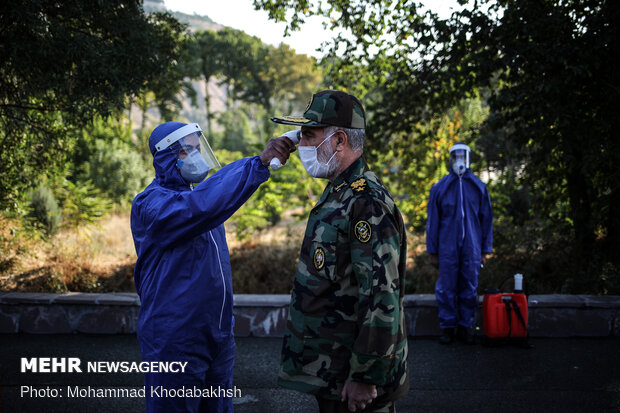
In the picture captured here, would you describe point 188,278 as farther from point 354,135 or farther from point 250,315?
point 250,315

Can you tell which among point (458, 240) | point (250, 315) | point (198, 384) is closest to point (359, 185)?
point (198, 384)

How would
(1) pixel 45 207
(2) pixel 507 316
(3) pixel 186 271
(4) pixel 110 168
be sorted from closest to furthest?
1. (3) pixel 186 271
2. (2) pixel 507 316
3. (1) pixel 45 207
4. (4) pixel 110 168

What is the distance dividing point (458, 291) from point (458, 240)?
1.95 ft

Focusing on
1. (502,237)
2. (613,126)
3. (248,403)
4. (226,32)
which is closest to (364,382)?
(248,403)

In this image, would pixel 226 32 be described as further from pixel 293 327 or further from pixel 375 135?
pixel 293 327

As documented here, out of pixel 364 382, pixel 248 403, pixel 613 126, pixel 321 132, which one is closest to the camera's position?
pixel 364 382

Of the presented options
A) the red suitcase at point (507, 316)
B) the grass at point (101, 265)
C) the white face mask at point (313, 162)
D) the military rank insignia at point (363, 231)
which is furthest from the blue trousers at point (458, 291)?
the military rank insignia at point (363, 231)

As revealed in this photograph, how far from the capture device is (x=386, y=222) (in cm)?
206

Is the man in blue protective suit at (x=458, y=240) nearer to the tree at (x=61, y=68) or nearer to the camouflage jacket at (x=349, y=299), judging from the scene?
the camouflage jacket at (x=349, y=299)

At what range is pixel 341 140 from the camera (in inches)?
90.7

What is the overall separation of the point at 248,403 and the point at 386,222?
8.92 ft

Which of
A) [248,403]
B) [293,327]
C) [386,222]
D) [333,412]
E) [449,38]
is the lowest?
[248,403]

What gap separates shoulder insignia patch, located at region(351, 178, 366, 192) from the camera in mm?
2146

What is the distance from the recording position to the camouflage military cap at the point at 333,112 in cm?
224
